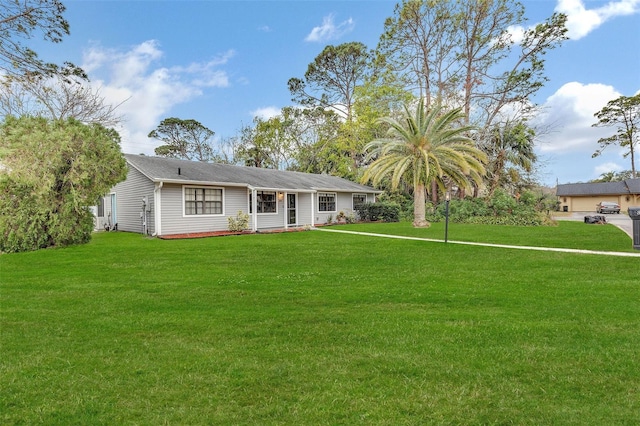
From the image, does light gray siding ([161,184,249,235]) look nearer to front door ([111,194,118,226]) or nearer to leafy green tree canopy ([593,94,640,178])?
front door ([111,194,118,226])

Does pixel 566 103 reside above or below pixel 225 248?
above

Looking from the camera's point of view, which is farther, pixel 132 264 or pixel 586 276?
pixel 132 264

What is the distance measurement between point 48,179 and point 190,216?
5.64 m

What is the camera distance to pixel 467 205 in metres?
24.5

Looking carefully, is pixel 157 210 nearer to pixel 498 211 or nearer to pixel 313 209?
pixel 313 209

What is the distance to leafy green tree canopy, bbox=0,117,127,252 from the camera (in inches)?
447

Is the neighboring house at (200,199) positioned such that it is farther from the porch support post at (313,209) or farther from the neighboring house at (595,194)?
the neighboring house at (595,194)

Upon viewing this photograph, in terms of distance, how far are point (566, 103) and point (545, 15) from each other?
20.9 ft

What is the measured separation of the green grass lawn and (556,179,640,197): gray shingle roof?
146 ft

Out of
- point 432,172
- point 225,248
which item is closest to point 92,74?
point 225,248

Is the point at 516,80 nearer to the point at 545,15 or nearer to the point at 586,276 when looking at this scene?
the point at 545,15

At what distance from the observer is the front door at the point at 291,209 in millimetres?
20594

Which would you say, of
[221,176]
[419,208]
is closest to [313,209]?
[221,176]

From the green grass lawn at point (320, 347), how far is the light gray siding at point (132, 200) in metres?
8.55
